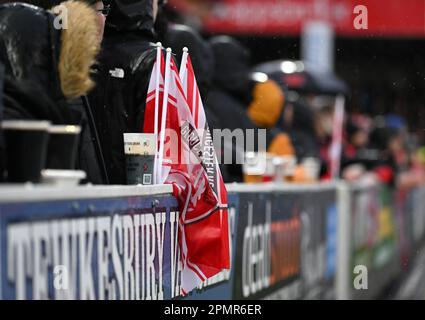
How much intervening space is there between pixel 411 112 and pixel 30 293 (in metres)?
24.0

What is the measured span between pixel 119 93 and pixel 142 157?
1.47ft

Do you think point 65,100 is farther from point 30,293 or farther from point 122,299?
point 30,293

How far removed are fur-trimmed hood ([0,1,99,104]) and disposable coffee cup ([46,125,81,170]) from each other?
574mm

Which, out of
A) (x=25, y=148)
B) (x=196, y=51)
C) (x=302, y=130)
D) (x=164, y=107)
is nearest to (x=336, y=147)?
(x=302, y=130)

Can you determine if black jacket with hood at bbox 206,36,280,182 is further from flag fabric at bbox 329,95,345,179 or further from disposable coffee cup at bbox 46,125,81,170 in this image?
disposable coffee cup at bbox 46,125,81,170

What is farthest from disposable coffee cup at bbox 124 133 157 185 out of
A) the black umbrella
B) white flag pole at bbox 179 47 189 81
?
the black umbrella

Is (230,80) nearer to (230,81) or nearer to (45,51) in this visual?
(230,81)

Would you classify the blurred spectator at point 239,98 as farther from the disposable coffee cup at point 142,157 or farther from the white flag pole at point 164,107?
the disposable coffee cup at point 142,157

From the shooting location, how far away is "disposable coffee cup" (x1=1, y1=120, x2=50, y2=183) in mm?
4160

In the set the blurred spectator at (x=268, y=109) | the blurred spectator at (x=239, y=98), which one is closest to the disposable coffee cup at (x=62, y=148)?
the blurred spectator at (x=239, y=98)

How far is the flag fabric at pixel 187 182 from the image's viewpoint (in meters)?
5.74

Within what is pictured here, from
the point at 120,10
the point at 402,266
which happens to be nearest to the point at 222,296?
the point at 120,10

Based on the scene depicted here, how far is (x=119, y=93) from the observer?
6070mm

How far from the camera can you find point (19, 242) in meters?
3.87
